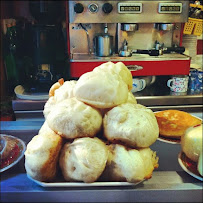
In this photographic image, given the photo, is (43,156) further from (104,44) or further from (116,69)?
(104,44)

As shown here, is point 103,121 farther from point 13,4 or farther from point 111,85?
point 13,4

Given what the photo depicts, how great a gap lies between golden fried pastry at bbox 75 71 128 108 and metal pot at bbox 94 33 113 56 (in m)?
1.77

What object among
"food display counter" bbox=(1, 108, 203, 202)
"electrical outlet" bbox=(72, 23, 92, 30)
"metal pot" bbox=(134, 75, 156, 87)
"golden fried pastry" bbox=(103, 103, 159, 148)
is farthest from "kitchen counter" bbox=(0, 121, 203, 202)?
"electrical outlet" bbox=(72, 23, 92, 30)

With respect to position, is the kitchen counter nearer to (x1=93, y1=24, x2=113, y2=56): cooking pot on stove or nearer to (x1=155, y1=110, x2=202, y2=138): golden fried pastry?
(x1=155, y1=110, x2=202, y2=138): golden fried pastry

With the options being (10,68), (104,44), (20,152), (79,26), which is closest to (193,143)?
(20,152)

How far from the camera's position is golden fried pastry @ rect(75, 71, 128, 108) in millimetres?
798

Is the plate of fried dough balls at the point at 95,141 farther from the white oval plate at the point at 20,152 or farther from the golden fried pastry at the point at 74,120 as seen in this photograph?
the white oval plate at the point at 20,152

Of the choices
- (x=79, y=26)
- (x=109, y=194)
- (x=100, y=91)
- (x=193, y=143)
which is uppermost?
(x=79, y=26)

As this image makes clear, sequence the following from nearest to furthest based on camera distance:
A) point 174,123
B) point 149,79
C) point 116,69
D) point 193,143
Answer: point 193,143
point 116,69
point 174,123
point 149,79

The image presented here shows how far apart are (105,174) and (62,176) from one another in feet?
0.42

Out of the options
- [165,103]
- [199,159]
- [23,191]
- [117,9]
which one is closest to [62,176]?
[23,191]

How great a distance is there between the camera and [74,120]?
77 cm

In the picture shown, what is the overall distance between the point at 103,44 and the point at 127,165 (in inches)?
76.3

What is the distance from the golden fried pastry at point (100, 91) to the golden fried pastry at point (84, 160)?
11 centimetres
